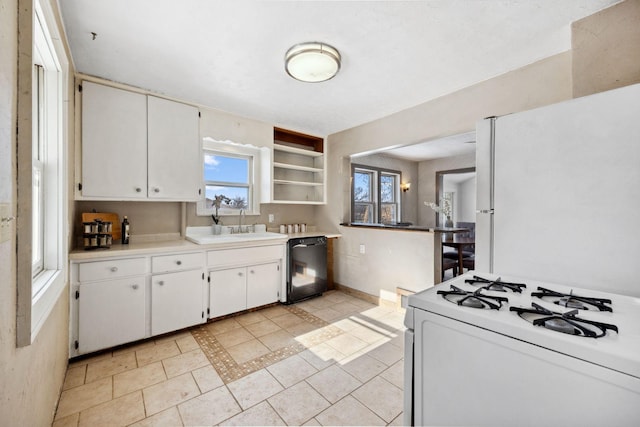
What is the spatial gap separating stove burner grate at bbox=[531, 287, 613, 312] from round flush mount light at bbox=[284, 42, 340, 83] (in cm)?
188

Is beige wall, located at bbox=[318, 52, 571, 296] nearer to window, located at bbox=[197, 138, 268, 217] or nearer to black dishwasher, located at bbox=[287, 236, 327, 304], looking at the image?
black dishwasher, located at bbox=[287, 236, 327, 304]

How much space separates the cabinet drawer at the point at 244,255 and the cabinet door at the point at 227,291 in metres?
0.09

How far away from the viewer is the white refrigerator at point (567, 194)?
3.57 feet

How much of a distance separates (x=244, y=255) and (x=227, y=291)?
0.42m

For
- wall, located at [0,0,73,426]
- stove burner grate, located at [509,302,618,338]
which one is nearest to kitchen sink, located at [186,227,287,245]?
wall, located at [0,0,73,426]

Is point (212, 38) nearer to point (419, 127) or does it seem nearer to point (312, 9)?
point (312, 9)

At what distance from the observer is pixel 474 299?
0.98 meters

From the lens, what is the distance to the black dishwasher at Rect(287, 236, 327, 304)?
132 inches

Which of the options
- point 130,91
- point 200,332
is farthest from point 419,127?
point 200,332

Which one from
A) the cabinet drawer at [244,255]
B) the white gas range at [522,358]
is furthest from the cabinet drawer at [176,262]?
the white gas range at [522,358]

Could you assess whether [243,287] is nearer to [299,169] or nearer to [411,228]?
[299,169]

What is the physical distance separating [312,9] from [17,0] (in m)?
1.29

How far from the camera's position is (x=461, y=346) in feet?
2.89

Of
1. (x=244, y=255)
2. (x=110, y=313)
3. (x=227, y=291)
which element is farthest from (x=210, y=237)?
(x=110, y=313)
